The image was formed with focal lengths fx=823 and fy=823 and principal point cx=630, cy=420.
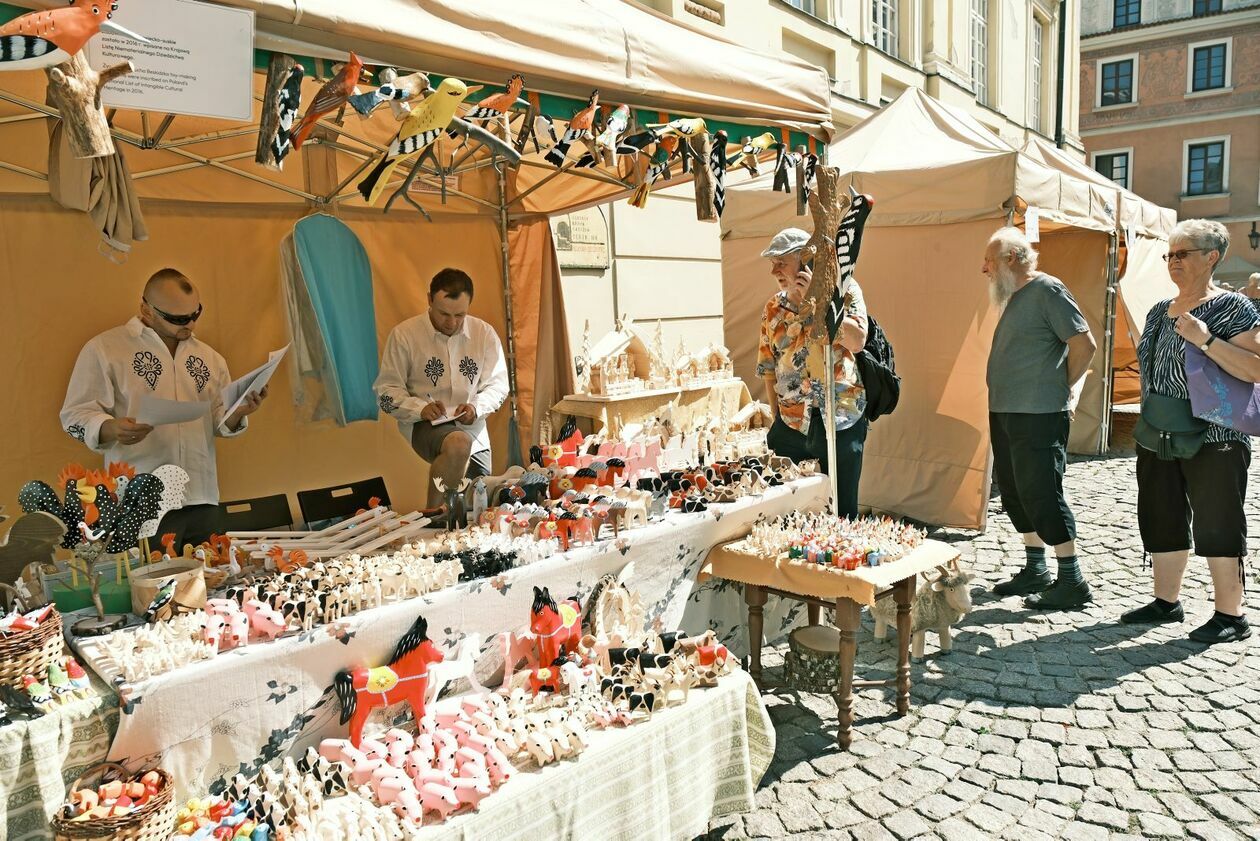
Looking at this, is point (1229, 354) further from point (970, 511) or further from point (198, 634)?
point (198, 634)

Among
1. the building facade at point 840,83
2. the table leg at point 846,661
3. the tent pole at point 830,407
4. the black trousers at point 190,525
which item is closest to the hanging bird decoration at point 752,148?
the building facade at point 840,83

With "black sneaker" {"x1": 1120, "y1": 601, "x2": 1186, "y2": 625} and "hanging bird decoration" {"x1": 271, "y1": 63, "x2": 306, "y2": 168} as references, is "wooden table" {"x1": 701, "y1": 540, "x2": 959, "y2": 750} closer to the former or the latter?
"black sneaker" {"x1": 1120, "y1": 601, "x2": 1186, "y2": 625}

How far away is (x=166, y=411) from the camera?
2953 millimetres

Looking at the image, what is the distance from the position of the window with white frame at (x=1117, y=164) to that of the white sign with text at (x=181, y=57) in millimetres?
29824

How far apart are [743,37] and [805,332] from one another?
5.47 meters

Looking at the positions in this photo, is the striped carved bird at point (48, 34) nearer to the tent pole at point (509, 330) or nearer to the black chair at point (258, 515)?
the black chair at point (258, 515)

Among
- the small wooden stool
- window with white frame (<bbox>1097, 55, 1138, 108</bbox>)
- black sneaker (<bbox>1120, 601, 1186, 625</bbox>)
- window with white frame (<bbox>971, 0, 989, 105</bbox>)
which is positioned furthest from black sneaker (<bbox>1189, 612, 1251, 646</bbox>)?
window with white frame (<bbox>1097, 55, 1138, 108</bbox>)

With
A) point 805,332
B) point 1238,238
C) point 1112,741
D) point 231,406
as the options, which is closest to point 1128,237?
point 805,332

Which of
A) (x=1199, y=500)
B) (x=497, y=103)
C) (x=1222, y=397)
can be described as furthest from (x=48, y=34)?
(x=1199, y=500)

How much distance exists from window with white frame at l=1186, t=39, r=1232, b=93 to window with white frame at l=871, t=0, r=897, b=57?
19.1 metres

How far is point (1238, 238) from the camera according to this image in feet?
79.4

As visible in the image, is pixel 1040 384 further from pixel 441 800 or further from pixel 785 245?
pixel 441 800

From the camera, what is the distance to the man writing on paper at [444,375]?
12.3ft

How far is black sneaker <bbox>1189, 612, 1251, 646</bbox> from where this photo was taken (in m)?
3.66
